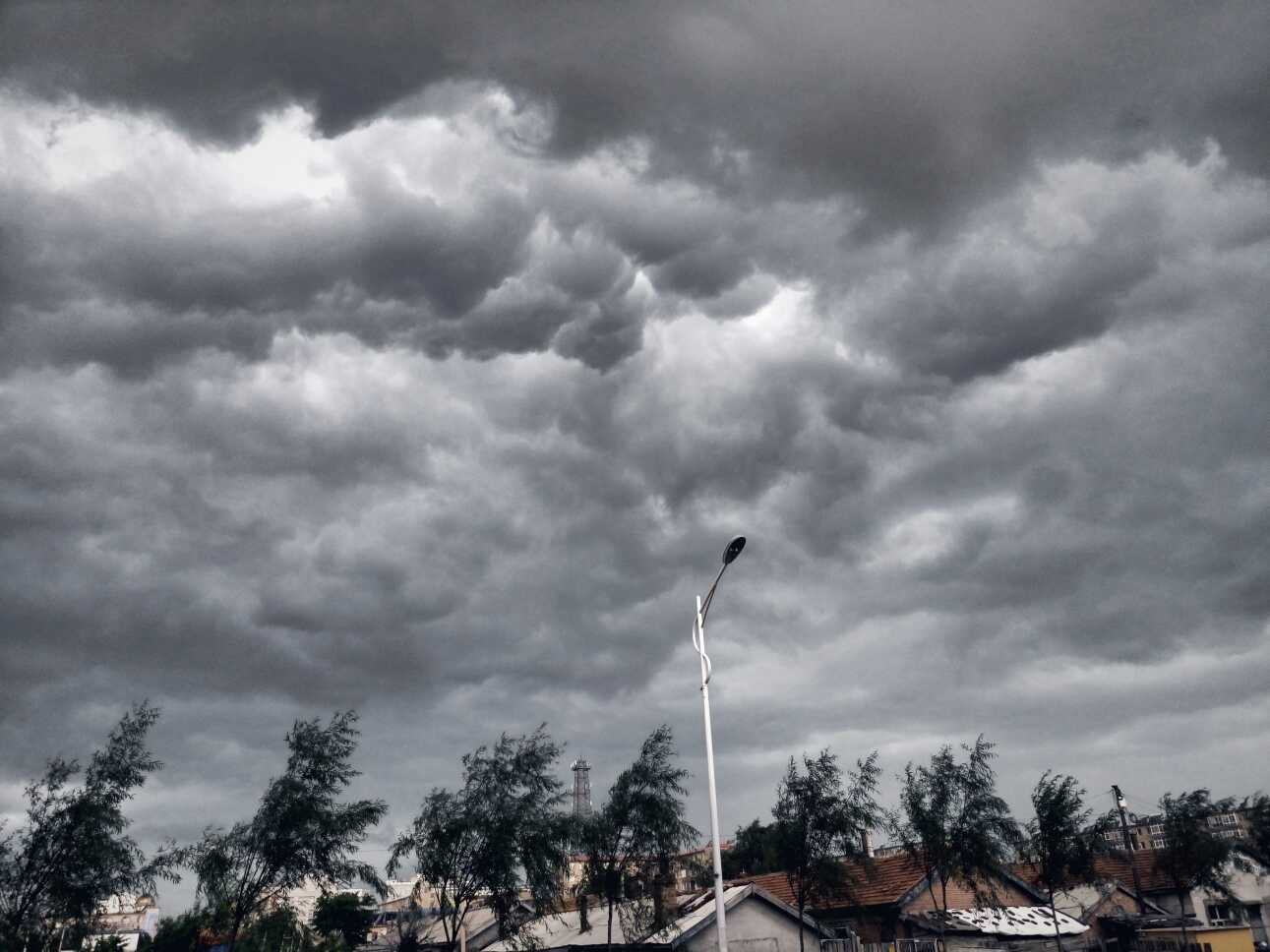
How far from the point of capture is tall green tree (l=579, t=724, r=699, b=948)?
152ft

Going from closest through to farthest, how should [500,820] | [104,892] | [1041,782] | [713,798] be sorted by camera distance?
[713,798]
[104,892]
[500,820]
[1041,782]

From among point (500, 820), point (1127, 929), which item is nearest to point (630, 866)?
point (500, 820)

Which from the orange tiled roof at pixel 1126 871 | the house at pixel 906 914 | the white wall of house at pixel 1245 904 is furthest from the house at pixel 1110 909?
the house at pixel 906 914

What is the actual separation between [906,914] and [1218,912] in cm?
2961

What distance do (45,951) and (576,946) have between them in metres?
25.4

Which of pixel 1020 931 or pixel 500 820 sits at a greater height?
pixel 500 820

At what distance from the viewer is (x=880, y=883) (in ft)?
177

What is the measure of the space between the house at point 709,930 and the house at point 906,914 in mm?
1673

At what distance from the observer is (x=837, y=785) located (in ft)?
145

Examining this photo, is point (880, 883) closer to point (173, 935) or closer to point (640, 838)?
point (640, 838)

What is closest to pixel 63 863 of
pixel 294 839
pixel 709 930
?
pixel 294 839

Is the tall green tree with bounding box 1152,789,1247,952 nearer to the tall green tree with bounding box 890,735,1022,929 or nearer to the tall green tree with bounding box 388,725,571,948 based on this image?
the tall green tree with bounding box 890,735,1022,929

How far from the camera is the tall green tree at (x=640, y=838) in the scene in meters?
46.2

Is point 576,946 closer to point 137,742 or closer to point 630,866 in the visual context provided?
point 630,866
